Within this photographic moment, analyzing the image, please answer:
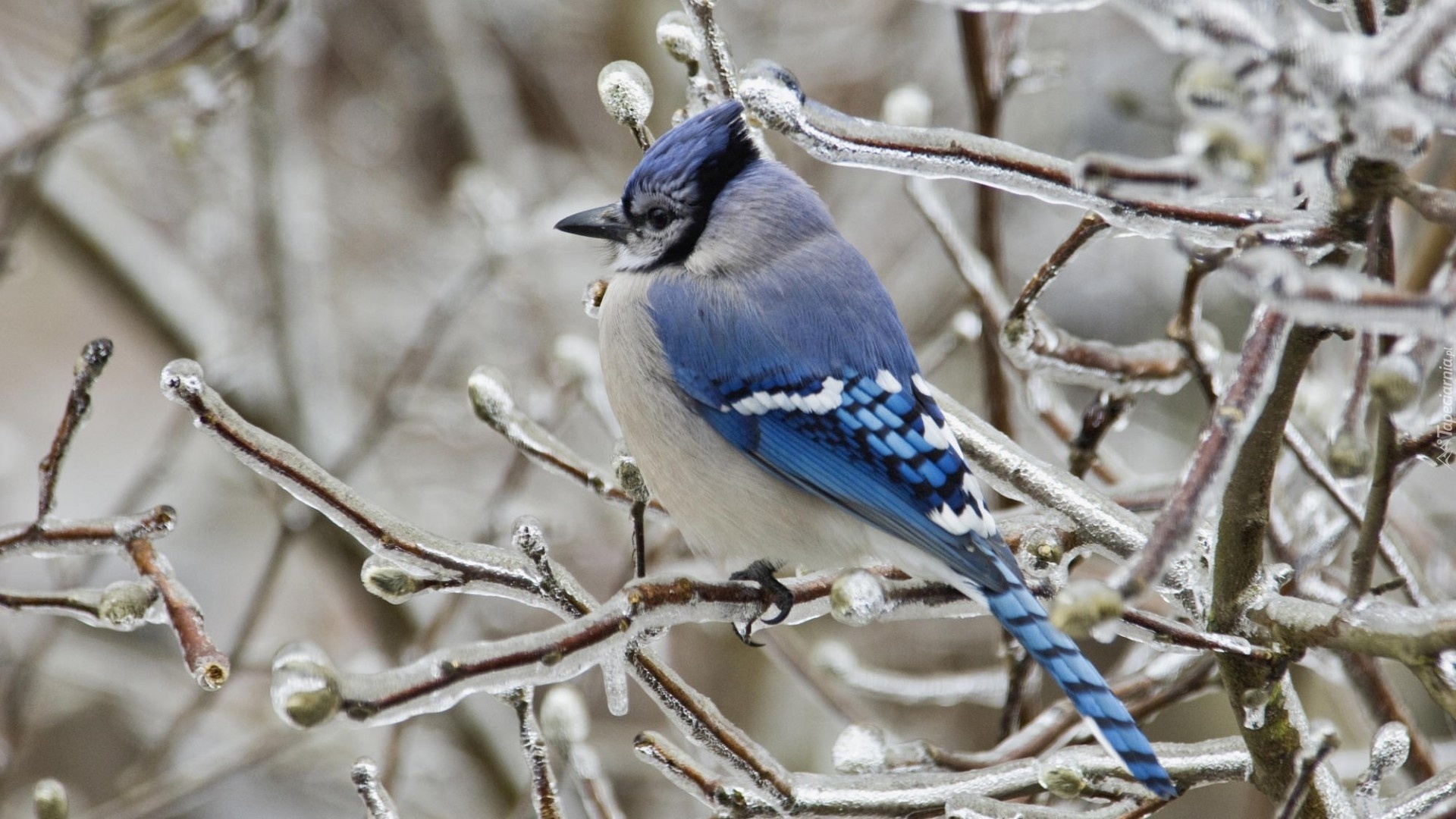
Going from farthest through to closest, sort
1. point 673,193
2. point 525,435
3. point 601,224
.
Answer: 1. point 601,224
2. point 673,193
3. point 525,435

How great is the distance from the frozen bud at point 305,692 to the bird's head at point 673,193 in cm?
→ 118

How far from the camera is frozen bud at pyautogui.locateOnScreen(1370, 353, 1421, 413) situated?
1035 mm

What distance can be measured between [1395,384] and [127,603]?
1370 millimetres

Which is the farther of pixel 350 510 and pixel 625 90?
pixel 625 90

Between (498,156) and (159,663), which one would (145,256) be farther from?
(498,156)

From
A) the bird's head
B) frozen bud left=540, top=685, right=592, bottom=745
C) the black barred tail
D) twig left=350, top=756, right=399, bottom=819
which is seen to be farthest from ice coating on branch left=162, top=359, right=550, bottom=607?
the bird's head

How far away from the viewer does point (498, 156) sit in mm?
5633

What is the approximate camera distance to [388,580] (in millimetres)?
1479

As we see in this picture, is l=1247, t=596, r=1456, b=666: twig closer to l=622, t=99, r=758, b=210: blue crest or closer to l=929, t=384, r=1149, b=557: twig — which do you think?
l=929, t=384, r=1149, b=557: twig

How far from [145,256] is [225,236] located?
0.90 metres

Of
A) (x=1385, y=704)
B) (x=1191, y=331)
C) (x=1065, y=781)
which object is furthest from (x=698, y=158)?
(x=1385, y=704)

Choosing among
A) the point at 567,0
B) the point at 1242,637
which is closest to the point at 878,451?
the point at 1242,637

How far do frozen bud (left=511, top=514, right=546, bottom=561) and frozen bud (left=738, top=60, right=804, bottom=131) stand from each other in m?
0.56

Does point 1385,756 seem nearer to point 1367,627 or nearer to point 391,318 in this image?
point 1367,627
